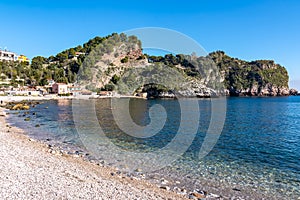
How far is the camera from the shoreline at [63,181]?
7.90 metres

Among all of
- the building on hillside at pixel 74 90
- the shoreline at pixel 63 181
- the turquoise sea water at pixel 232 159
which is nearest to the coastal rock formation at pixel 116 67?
the building on hillside at pixel 74 90

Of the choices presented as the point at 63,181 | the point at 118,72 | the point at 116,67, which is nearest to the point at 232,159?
the point at 63,181

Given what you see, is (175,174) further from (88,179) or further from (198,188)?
(88,179)

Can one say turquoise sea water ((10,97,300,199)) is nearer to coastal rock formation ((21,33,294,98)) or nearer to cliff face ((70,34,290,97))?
coastal rock formation ((21,33,294,98))

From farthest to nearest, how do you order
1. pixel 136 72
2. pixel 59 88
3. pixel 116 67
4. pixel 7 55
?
1. pixel 116 67
2. pixel 7 55
3. pixel 136 72
4. pixel 59 88

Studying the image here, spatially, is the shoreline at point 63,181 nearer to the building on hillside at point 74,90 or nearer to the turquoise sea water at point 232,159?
the turquoise sea water at point 232,159

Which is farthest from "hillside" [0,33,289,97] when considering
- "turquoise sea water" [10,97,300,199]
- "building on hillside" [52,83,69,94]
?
"turquoise sea water" [10,97,300,199]

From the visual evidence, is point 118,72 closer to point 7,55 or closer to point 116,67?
point 116,67

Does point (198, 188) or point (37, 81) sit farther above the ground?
point (37, 81)

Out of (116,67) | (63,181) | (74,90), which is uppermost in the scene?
(116,67)

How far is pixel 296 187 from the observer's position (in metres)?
10.9

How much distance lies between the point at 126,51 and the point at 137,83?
1368 inches

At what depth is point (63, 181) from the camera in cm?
915

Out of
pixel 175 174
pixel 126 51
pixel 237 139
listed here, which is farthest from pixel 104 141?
pixel 126 51
